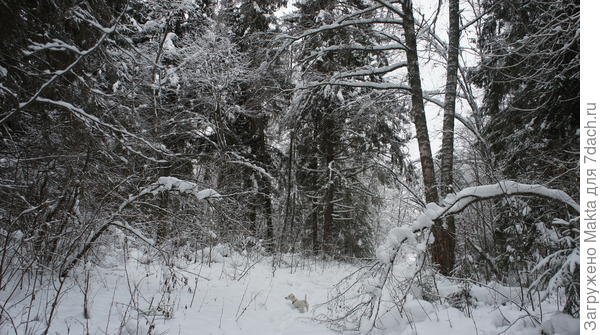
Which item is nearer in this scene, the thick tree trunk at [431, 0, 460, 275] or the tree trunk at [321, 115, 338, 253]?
the thick tree trunk at [431, 0, 460, 275]

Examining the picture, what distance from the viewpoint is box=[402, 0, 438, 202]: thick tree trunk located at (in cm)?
616

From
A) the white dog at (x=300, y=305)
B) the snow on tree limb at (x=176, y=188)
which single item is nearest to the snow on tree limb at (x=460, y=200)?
the white dog at (x=300, y=305)

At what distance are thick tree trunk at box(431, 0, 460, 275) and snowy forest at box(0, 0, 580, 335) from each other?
4 centimetres

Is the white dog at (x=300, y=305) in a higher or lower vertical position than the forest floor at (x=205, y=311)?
lower

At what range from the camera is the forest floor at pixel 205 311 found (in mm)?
3381

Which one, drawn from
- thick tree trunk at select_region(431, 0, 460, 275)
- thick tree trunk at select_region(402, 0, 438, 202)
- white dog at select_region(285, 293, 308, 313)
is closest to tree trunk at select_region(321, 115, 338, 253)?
thick tree trunk at select_region(402, 0, 438, 202)

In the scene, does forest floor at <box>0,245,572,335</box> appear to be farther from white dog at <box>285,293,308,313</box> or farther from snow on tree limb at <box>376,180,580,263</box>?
snow on tree limb at <box>376,180,580,263</box>

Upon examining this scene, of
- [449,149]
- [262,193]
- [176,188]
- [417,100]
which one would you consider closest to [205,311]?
[176,188]

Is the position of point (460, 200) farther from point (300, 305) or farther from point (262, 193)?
point (262, 193)

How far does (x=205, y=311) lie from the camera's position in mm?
4480

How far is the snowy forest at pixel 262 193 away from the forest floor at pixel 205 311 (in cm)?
3

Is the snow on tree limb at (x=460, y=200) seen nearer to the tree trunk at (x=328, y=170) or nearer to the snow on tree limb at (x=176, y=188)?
the snow on tree limb at (x=176, y=188)

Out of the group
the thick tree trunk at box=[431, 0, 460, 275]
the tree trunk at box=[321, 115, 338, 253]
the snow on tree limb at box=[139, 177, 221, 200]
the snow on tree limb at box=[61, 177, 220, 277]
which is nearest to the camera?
the snow on tree limb at box=[61, 177, 220, 277]
